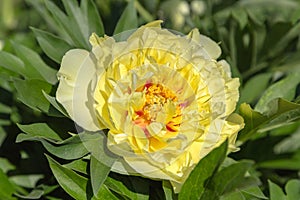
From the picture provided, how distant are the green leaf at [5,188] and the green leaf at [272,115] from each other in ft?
1.00

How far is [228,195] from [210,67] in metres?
0.14

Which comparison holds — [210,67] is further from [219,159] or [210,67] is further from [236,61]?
[236,61]

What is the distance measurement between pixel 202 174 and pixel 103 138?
0.37ft

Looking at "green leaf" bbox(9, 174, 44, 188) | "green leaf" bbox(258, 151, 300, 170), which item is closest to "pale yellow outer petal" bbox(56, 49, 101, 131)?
"green leaf" bbox(9, 174, 44, 188)

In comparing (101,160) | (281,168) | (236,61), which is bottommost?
(281,168)

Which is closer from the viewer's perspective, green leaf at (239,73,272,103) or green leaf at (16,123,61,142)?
green leaf at (16,123,61,142)

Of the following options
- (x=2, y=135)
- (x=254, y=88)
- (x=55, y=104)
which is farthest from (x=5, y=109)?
(x=254, y=88)

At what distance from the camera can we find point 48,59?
0.79 metres

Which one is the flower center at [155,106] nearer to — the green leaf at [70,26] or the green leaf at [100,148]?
the green leaf at [100,148]

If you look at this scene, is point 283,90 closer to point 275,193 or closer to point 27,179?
point 275,193

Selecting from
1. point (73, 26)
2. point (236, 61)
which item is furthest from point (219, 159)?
point (236, 61)

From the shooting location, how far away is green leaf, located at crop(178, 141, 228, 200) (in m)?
0.54

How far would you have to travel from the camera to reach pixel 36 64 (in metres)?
0.74

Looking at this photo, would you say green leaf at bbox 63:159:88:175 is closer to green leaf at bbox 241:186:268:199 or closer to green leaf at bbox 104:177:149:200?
green leaf at bbox 104:177:149:200
